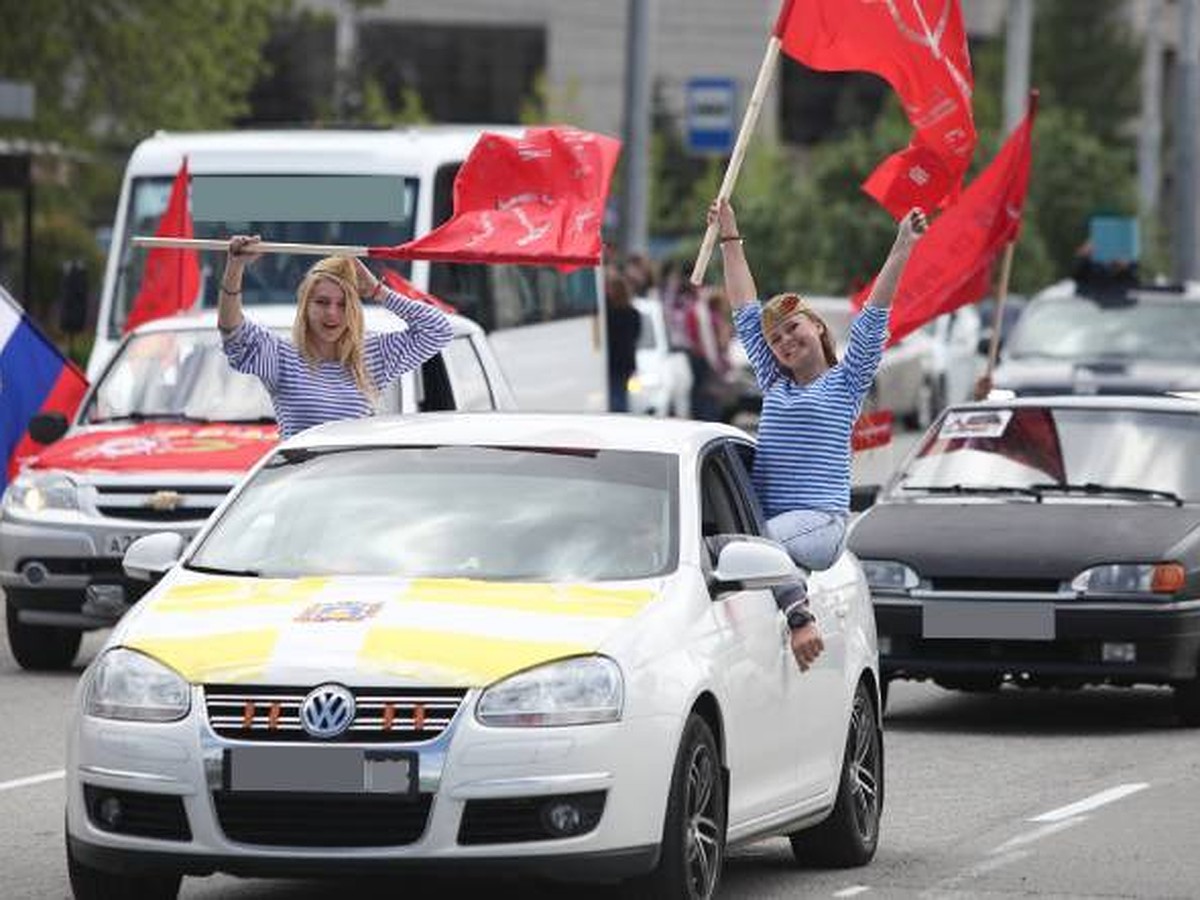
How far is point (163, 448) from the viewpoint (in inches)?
689

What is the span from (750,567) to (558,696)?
95 cm

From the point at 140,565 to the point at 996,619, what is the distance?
18.9 ft

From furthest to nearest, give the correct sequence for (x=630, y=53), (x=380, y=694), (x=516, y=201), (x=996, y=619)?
(x=630, y=53)
(x=996, y=619)
(x=516, y=201)
(x=380, y=694)

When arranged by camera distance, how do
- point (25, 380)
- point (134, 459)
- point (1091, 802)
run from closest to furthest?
point (1091, 802) → point (134, 459) → point (25, 380)

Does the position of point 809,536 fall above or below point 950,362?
above

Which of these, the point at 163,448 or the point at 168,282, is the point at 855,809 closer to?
the point at 163,448

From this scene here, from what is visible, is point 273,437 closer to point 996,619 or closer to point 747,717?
point 996,619

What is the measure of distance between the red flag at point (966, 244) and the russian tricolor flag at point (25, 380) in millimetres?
4357

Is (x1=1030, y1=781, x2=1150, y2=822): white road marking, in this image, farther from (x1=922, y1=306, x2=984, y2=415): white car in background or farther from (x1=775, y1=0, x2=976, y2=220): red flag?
(x1=922, y1=306, x2=984, y2=415): white car in background

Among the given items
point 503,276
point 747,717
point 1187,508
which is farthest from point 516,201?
point 503,276

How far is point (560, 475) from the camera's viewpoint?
10.0 meters

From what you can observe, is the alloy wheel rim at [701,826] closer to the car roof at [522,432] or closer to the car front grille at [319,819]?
the car front grille at [319,819]

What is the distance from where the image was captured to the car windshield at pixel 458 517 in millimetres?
9695

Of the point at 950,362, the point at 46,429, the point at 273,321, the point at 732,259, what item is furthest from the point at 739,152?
the point at 950,362
